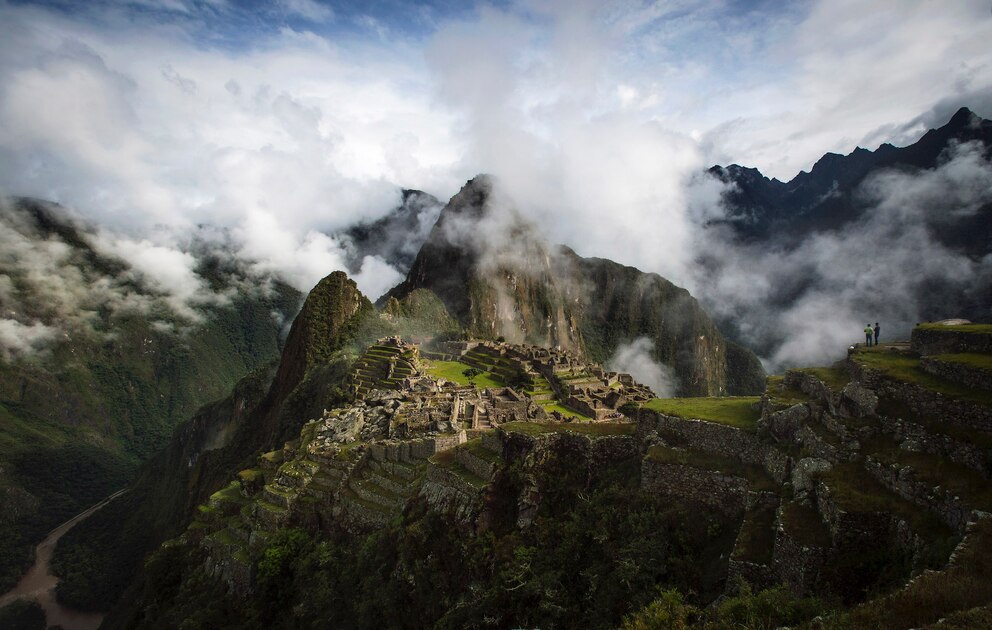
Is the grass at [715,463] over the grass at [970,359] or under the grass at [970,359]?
under

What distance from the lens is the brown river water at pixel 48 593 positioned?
7138 centimetres

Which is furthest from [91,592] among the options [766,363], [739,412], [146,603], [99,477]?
[766,363]

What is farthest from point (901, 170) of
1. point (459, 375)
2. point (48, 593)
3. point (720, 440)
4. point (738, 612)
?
point (48, 593)

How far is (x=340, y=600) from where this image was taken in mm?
19812

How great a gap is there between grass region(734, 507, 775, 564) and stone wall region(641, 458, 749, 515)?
79 centimetres

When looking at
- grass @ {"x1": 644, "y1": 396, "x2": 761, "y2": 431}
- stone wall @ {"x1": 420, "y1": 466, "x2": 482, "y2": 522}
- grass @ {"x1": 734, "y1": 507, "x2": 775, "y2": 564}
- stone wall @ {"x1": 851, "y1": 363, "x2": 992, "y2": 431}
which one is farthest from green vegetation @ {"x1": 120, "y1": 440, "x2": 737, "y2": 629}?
stone wall @ {"x1": 851, "y1": 363, "x2": 992, "y2": 431}

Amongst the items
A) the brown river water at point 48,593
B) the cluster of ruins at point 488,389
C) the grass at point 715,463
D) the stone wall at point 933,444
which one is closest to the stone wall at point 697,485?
the grass at point 715,463

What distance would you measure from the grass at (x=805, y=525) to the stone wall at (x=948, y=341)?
5.70m

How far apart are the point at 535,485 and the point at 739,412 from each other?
6616 mm

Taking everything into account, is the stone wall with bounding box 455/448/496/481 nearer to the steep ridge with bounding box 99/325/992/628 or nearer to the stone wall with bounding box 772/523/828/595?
the steep ridge with bounding box 99/325/992/628

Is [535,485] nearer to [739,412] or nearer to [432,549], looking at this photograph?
[432,549]

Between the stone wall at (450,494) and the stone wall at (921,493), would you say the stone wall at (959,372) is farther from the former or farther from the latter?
the stone wall at (450,494)

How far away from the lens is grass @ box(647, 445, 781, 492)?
12.3 meters

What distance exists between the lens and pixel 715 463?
13531 mm
